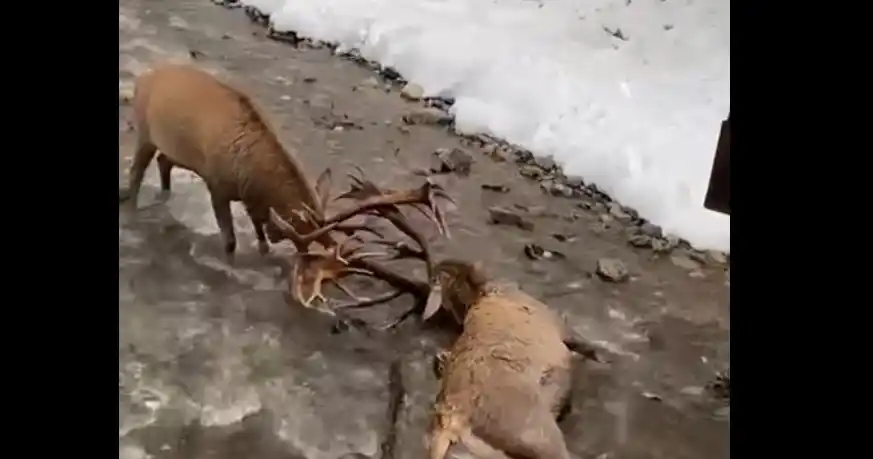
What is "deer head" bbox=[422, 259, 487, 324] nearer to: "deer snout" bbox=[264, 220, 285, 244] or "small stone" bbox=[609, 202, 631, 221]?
"deer snout" bbox=[264, 220, 285, 244]

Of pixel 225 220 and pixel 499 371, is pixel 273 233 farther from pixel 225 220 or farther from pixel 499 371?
pixel 499 371

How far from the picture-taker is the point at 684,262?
1901mm

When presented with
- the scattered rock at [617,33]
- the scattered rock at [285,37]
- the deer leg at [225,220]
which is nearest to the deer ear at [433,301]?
the deer leg at [225,220]

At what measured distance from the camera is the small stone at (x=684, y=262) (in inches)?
74.1

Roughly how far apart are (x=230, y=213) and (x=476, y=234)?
1.32 feet

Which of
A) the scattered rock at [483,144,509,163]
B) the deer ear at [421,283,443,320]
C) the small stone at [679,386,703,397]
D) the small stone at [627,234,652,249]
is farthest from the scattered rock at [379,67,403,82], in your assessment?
the small stone at [679,386,703,397]

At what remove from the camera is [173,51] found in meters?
2.24

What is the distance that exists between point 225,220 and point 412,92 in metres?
0.73

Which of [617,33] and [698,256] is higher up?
[617,33]

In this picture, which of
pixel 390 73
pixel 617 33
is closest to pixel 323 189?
pixel 390 73

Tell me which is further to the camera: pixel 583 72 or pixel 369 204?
pixel 583 72

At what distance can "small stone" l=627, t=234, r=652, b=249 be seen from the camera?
195 cm

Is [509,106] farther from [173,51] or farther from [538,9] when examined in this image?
[173,51]
